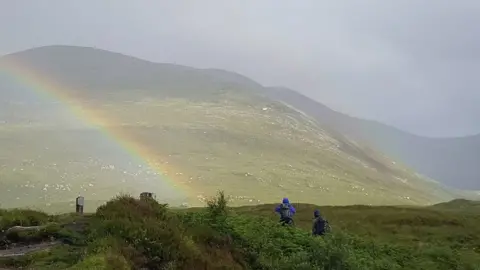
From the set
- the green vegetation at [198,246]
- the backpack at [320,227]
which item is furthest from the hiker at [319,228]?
the green vegetation at [198,246]

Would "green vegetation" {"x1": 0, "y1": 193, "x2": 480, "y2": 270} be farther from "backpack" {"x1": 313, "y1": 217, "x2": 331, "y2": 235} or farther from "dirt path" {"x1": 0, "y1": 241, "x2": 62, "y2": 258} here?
"backpack" {"x1": 313, "y1": 217, "x2": 331, "y2": 235}

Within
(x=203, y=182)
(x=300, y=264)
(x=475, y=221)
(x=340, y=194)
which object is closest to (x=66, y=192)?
(x=203, y=182)

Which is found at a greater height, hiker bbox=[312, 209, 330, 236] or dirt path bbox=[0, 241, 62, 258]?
hiker bbox=[312, 209, 330, 236]

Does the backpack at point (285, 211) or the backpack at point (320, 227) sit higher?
the backpack at point (285, 211)

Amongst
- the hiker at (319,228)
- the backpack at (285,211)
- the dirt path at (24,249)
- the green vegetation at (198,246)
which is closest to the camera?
the green vegetation at (198,246)

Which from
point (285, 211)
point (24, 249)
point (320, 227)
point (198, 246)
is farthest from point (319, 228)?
point (24, 249)

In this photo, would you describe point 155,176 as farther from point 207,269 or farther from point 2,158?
point 207,269

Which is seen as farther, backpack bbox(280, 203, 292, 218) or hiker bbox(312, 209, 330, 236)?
backpack bbox(280, 203, 292, 218)

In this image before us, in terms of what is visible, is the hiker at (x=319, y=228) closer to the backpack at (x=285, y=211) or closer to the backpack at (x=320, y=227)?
the backpack at (x=320, y=227)

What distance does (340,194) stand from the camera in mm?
175875

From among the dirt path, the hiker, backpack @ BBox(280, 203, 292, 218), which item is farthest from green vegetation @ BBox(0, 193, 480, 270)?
backpack @ BBox(280, 203, 292, 218)

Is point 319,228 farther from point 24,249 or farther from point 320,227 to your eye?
point 24,249

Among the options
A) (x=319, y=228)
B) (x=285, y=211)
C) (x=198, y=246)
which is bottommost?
(x=198, y=246)

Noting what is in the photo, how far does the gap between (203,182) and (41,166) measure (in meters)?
50.0
